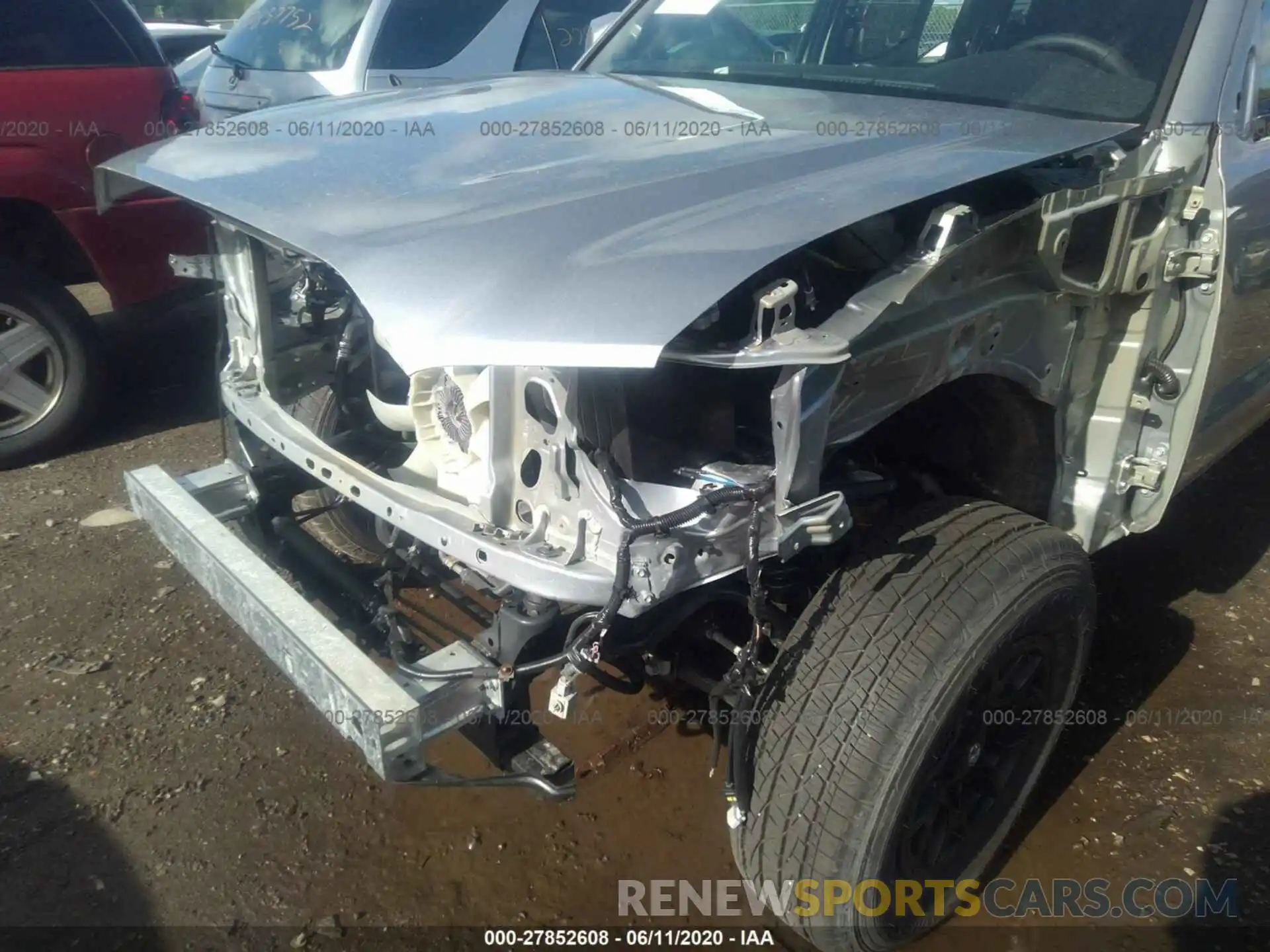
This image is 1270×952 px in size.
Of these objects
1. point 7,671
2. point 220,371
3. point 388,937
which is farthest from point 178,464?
point 388,937

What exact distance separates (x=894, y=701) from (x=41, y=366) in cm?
379

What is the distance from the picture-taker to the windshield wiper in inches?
238

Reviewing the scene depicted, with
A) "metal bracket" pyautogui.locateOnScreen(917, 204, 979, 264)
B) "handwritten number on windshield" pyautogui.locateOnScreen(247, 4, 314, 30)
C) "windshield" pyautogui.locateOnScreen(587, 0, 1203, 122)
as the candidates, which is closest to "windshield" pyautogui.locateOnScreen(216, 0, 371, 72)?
"handwritten number on windshield" pyautogui.locateOnScreen(247, 4, 314, 30)

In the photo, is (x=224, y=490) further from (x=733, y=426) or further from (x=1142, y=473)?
A: (x=1142, y=473)

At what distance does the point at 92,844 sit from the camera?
7.62 ft

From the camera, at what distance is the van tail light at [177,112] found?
4270 mm

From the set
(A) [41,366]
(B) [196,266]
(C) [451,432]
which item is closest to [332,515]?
(B) [196,266]

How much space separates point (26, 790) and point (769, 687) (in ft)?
6.20

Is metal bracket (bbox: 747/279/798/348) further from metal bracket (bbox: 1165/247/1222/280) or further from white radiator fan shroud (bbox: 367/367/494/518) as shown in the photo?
metal bracket (bbox: 1165/247/1222/280)

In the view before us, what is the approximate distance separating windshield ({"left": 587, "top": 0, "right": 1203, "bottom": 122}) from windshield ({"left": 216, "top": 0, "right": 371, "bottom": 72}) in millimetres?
3039

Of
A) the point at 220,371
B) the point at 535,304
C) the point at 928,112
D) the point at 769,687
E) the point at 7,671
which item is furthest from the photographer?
the point at 7,671

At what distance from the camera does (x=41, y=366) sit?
13.3 ft

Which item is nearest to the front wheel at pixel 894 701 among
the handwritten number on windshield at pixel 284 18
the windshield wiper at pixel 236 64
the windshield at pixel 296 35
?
the windshield at pixel 296 35

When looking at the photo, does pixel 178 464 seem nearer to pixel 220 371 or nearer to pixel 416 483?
pixel 220 371
